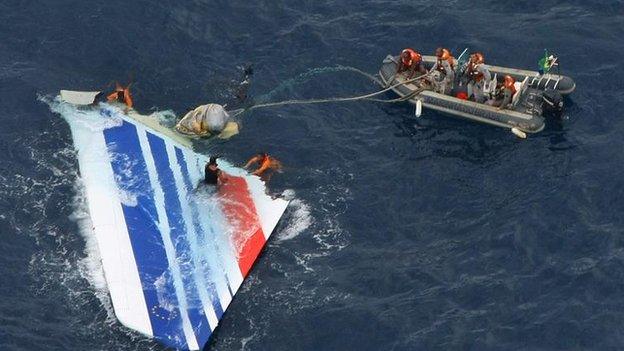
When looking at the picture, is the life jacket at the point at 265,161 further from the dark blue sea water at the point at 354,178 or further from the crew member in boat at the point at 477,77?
the crew member in boat at the point at 477,77

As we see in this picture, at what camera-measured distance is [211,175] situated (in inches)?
1812

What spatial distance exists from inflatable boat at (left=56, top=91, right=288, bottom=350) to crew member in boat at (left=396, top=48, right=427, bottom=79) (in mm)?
11474

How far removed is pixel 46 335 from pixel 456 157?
2162 cm

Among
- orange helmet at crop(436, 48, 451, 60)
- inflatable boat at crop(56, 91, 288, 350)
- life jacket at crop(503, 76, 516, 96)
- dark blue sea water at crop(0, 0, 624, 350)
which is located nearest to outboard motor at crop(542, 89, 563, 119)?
dark blue sea water at crop(0, 0, 624, 350)

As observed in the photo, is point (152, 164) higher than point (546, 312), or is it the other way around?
point (152, 164)

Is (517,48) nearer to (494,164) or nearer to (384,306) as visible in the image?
(494,164)

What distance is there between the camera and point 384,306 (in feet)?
137

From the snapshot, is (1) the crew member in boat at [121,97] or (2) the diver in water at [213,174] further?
(1) the crew member in boat at [121,97]

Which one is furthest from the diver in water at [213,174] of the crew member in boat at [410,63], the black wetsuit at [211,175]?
the crew member in boat at [410,63]

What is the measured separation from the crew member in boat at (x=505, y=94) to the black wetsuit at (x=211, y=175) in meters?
15.3

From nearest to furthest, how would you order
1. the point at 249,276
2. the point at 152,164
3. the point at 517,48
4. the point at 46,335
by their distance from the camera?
the point at 46,335
the point at 249,276
the point at 152,164
the point at 517,48

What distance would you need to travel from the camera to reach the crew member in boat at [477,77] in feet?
168

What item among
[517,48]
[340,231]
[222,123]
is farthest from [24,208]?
[517,48]

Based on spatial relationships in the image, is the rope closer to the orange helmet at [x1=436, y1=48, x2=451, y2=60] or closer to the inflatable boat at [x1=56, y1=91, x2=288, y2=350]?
the orange helmet at [x1=436, y1=48, x2=451, y2=60]
